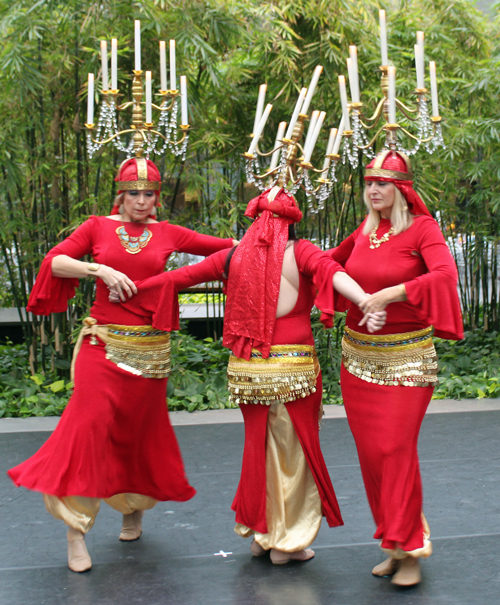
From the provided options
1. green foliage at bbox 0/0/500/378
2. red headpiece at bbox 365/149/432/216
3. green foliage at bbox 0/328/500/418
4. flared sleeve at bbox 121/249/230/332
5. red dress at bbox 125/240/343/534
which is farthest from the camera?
green foliage at bbox 0/328/500/418

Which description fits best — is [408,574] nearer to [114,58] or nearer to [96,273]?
[96,273]

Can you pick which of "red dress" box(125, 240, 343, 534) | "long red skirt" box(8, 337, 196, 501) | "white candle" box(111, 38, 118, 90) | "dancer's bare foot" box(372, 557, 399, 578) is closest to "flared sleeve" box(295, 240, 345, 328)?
"red dress" box(125, 240, 343, 534)

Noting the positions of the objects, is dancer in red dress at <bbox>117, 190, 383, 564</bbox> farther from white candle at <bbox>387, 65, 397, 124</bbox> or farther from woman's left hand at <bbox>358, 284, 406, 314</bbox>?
white candle at <bbox>387, 65, 397, 124</bbox>

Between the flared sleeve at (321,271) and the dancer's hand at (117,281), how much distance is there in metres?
0.63

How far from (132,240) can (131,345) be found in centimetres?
41

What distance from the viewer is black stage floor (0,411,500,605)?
233cm

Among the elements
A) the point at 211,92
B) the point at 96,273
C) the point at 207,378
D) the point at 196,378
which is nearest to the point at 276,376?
the point at 96,273

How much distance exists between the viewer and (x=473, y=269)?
6.38 meters

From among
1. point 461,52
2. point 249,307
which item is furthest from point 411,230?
point 461,52

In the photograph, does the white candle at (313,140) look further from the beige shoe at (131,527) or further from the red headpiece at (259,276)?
the beige shoe at (131,527)

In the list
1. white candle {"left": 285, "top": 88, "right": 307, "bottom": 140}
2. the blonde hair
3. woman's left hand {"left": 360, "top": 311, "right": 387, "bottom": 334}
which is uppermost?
white candle {"left": 285, "top": 88, "right": 307, "bottom": 140}

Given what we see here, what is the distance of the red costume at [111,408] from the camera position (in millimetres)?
2521

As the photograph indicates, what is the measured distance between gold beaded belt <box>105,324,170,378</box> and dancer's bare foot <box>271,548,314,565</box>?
790 mm

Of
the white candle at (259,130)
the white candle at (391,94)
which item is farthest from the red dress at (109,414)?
the white candle at (391,94)
